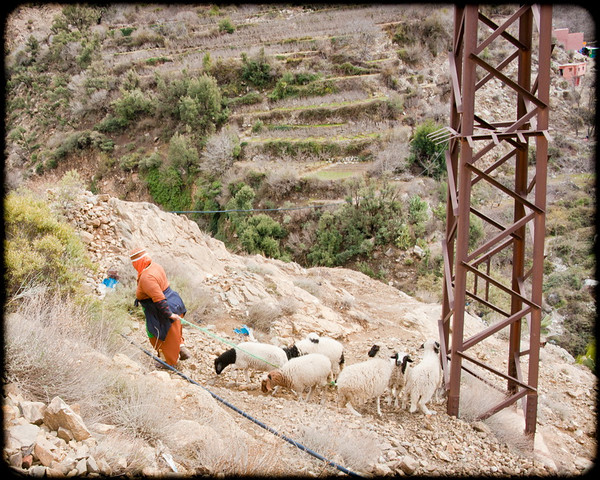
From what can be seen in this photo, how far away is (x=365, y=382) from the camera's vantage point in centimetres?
526

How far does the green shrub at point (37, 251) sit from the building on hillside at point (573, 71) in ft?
122

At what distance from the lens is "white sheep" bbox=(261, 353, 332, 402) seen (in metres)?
5.50

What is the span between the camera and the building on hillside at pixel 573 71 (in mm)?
32438

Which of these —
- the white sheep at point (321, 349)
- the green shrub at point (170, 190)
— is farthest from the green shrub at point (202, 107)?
the white sheep at point (321, 349)

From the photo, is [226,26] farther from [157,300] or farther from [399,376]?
[399,376]

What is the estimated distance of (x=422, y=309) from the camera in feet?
35.4

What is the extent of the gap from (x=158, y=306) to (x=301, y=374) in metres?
1.99

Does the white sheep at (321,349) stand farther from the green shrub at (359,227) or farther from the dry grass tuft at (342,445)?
the green shrub at (359,227)

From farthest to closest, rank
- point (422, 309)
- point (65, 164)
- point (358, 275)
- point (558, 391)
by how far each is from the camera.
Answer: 1. point (65, 164)
2. point (358, 275)
3. point (422, 309)
4. point (558, 391)

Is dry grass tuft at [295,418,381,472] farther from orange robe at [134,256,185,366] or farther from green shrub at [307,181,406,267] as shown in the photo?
green shrub at [307,181,406,267]

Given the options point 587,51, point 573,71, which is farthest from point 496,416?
point 587,51

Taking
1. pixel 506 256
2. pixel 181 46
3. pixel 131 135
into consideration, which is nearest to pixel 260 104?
pixel 131 135

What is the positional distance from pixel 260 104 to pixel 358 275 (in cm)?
1929

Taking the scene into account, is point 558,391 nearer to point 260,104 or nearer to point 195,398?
point 195,398
